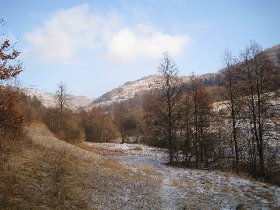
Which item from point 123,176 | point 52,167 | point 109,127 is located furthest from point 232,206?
point 109,127

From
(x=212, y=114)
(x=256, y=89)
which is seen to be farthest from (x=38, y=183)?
(x=212, y=114)

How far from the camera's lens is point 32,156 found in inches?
773

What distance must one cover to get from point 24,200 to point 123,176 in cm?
1029

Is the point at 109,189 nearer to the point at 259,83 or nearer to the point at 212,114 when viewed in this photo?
the point at 259,83

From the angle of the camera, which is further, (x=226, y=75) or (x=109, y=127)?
(x=109, y=127)

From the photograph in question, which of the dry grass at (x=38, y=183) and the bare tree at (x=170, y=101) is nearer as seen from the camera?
the dry grass at (x=38, y=183)

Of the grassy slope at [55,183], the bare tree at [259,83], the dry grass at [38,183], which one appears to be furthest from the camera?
the bare tree at [259,83]

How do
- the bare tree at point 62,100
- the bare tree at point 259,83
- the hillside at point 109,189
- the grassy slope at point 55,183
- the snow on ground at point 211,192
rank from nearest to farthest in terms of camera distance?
1. the grassy slope at point 55,183
2. the hillside at point 109,189
3. the snow on ground at point 211,192
4. the bare tree at point 259,83
5. the bare tree at point 62,100

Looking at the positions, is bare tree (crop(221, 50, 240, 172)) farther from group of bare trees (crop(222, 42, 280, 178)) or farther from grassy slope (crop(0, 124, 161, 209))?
grassy slope (crop(0, 124, 161, 209))

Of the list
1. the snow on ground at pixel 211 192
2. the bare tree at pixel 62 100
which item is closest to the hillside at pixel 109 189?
the snow on ground at pixel 211 192

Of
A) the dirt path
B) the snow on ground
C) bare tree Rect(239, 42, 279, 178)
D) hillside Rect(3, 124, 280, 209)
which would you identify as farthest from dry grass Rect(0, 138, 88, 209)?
bare tree Rect(239, 42, 279, 178)

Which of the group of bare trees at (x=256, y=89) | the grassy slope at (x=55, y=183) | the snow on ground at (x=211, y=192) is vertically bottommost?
the snow on ground at (x=211, y=192)

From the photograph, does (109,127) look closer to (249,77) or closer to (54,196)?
(249,77)

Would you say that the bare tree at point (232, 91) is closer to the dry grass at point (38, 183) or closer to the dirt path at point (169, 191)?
the dirt path at point (169, 191)
